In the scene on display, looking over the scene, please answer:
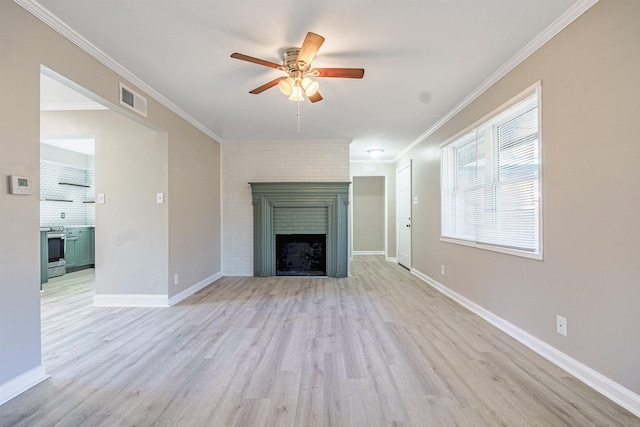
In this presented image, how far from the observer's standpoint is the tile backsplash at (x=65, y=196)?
→ 5.95m

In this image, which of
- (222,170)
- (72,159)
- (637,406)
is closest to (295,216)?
(222,170)

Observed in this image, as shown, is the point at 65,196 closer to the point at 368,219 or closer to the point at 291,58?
the point at 291,58

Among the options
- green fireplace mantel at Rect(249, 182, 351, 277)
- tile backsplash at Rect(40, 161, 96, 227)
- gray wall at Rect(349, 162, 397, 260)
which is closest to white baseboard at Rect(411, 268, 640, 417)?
green fireplace mantel at Rect(249, 182, 351, 277)

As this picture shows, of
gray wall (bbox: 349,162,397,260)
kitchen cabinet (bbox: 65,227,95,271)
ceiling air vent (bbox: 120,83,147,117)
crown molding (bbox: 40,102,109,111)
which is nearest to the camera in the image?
ceiling air vent (bbox: 120,83,147,117)

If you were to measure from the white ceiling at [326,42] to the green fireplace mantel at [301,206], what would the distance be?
5.82 feet

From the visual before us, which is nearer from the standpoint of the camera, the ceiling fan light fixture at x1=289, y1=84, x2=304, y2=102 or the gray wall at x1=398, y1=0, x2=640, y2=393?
the gray wall at x1=398, y1=0, x2=640, y2=393

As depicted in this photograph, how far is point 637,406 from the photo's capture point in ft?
5.30

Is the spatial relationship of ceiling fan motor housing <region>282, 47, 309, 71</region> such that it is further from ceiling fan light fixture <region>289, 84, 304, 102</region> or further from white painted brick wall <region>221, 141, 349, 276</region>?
white painted brick wall <region>221, 141, 349, 276</region>

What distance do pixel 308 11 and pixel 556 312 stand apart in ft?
9.41

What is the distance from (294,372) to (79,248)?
6236mm

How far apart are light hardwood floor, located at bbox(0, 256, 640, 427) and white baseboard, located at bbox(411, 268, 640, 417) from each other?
68 mm

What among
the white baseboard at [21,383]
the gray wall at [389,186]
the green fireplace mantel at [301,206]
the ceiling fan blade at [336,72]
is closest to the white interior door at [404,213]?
the gray wall at [389,186]

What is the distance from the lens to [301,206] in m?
5.35

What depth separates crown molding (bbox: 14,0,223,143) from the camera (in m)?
1.94
